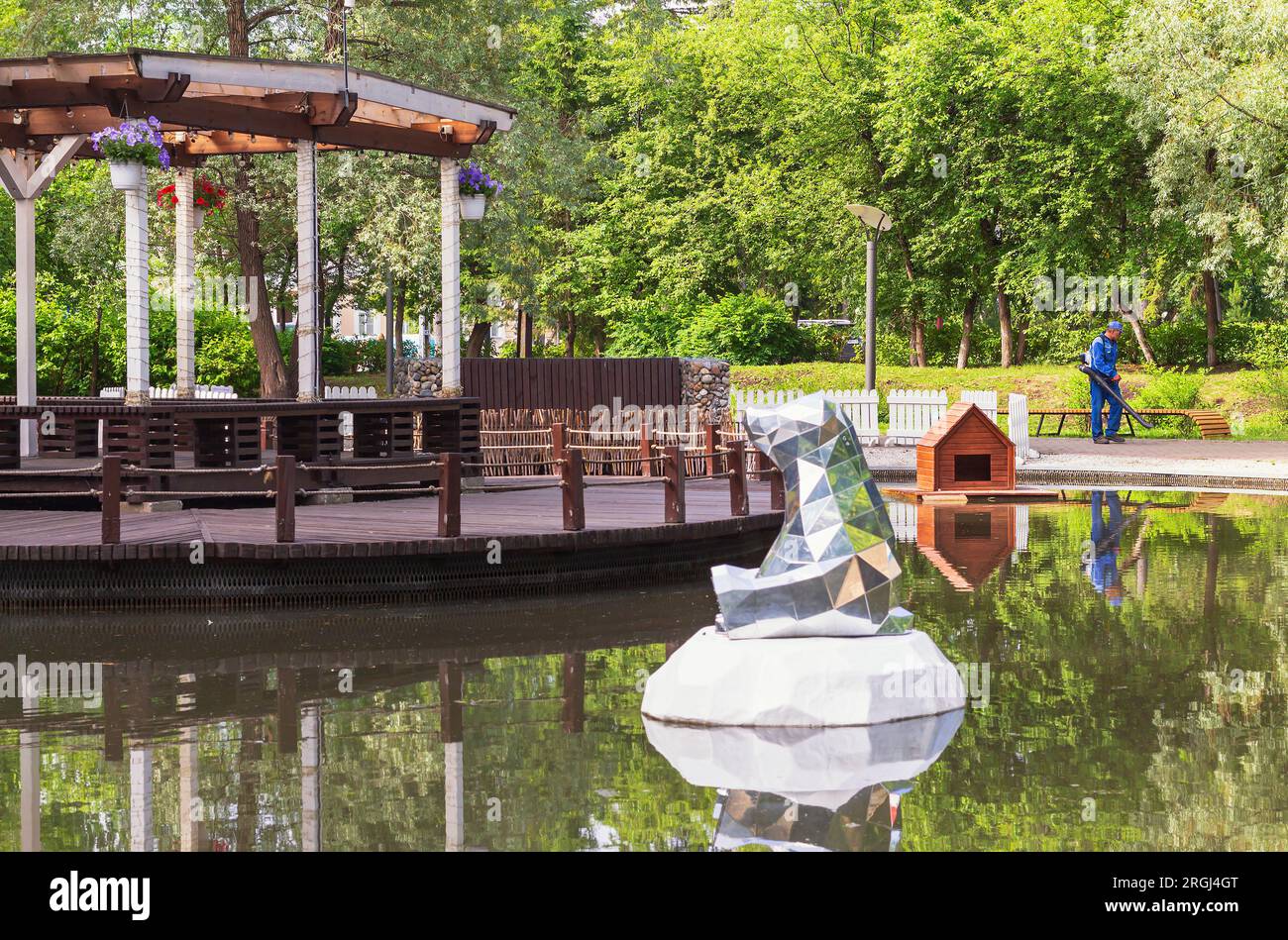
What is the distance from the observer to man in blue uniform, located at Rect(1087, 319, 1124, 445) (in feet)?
98.3

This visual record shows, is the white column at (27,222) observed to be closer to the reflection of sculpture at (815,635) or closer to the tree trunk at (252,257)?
the reflection of sculpture at (815,635)

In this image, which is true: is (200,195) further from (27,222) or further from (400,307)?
(400,307)

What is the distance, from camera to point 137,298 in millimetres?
15812

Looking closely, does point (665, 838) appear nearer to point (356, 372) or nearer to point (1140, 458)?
point (1140, 458)

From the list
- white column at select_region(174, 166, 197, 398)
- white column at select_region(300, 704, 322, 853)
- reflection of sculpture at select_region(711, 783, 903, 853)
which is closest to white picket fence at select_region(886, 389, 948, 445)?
white column at select_region(174, 166, 197, 398)

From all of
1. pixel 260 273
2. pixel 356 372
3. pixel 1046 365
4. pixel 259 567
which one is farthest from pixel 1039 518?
pixel 356 372

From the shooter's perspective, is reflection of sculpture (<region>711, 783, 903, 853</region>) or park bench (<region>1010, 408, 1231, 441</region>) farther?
park bench (<region>1010, 408, 1231, 441</region>)

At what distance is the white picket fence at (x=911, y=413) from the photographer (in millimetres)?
30969

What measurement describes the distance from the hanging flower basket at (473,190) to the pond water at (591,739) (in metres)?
6.96

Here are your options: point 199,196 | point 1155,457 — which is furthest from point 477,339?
point 199,196

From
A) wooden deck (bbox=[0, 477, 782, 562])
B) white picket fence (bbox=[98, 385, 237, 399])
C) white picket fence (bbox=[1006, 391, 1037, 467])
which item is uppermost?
white picket fence (bbox=[98, 385, 237, 399])

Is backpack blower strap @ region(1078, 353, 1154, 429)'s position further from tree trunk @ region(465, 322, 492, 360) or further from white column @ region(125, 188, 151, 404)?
white column @ region(125, 188, 151, 404)

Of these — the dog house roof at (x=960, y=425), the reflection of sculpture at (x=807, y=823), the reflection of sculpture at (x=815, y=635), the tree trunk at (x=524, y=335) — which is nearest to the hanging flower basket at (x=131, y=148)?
the reflection of sculpture at (x=815, y=635)

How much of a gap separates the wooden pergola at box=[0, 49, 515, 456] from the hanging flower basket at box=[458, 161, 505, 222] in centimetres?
20
